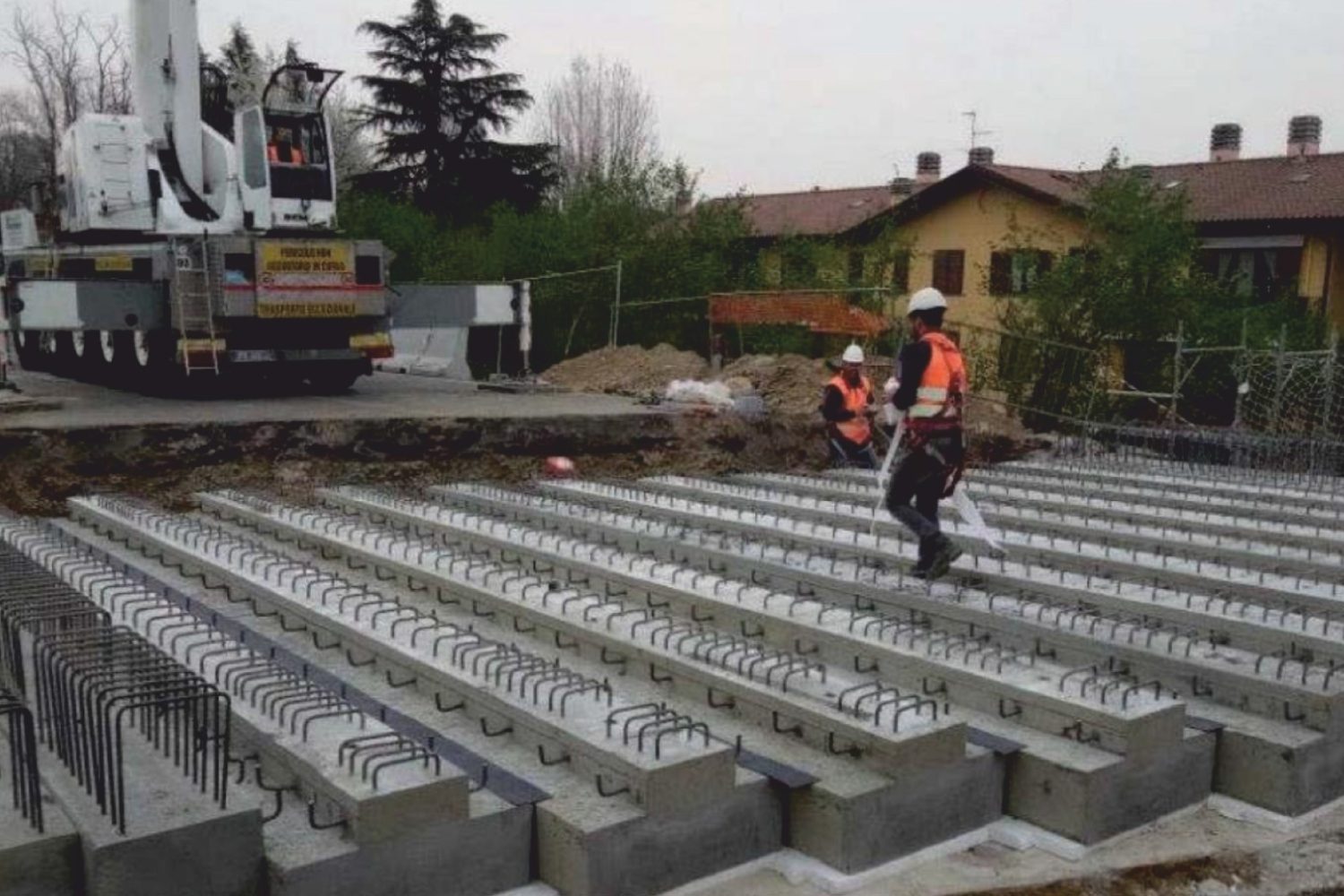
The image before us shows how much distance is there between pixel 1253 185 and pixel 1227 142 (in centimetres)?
572

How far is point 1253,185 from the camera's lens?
2550 cm

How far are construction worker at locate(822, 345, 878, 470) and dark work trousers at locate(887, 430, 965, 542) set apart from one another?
11.8 ft

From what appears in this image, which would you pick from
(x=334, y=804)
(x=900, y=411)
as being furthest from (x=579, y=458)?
(x=334, y=804)

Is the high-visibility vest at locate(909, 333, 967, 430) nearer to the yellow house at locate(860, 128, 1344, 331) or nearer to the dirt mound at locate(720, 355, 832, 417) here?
the dirt mound at locate(720, 355, 832, 417)

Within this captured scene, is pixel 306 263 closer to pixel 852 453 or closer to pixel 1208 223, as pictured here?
pixel 852 453

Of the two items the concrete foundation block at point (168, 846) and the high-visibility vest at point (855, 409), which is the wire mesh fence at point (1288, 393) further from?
the concrete foundation block at point (168, 846)

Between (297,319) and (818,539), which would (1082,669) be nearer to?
(818,539)

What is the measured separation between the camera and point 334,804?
11.1ft

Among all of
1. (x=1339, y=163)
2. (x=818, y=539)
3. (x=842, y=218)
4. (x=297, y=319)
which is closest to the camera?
(x=818, y=539)

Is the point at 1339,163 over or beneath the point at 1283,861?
over

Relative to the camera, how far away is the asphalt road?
9.45 m

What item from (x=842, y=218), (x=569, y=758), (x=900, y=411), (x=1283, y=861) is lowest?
(x=1283, y=861)

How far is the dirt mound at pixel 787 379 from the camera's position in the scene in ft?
41.7

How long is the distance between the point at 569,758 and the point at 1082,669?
1.97 m
